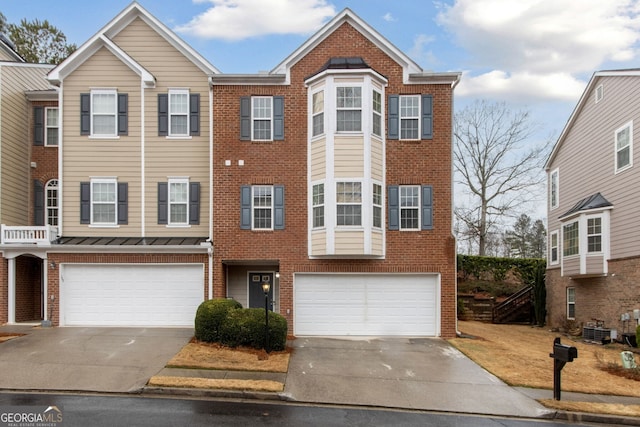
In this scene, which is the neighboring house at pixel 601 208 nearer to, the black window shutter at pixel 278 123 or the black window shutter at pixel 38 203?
the black window shutter at pixel 278 123

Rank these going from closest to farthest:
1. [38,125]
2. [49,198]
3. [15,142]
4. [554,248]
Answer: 1. [15,142]
2. [38,125]
3. [49,198]
4. [554,248]

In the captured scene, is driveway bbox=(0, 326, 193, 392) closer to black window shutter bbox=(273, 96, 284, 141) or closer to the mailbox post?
black window shutter bbox=(273, 96, 284, 141)

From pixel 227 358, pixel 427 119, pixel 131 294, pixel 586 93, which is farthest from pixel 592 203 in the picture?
pixel 131 294

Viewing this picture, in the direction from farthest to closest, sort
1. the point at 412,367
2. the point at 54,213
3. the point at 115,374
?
1. the point at 54,213
2. the point at 412,367
3. the point at 115,374

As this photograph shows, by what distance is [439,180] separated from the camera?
728 inches

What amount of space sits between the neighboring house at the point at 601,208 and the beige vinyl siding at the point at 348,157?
9.68 m

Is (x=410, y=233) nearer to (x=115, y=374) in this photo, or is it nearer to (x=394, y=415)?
(x=394, y=415)

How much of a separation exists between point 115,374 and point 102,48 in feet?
41.4

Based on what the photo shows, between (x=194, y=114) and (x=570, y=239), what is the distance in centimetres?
1641

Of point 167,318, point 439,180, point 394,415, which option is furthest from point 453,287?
point 167,318

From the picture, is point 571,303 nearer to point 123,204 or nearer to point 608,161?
point 608,161

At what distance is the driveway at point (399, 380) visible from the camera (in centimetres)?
1120

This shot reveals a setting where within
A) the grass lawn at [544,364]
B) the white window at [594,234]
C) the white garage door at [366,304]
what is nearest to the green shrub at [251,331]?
the white garage door at [366,304]

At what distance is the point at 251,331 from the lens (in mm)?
14883
